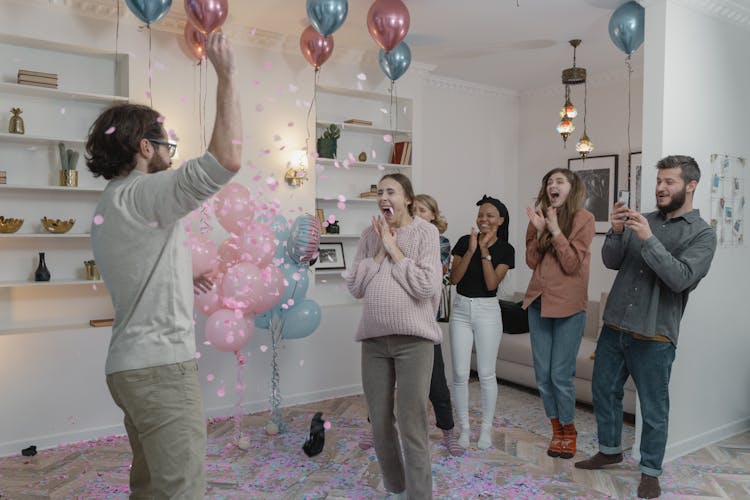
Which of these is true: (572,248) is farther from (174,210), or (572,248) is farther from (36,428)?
(36,428)

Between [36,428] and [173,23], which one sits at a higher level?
[173,23]

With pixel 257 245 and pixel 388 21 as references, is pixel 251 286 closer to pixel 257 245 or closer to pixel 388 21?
pixel 257 245

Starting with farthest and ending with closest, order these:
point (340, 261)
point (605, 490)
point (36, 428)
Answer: point (340, 261) → point (36, 428) → point (605, 490)

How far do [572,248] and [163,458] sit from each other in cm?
239

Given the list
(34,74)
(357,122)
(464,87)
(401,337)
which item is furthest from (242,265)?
(464,87)

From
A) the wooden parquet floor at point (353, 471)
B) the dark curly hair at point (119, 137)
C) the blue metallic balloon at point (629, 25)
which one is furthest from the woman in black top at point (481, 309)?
the dark curly hair at point (119, 137)

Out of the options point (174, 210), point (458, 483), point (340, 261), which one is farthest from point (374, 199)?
point (174, 210)

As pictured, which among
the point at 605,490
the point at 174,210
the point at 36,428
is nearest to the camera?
the point at 174,210

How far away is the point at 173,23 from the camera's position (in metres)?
4.04

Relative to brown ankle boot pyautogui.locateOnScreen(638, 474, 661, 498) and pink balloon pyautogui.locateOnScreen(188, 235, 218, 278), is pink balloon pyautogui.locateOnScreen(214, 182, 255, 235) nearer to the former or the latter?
pink balloon pyautogui.locateOnScreen(188, 235, 218, 278)

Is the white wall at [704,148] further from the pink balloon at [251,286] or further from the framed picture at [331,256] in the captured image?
the framed picture at [331,256]

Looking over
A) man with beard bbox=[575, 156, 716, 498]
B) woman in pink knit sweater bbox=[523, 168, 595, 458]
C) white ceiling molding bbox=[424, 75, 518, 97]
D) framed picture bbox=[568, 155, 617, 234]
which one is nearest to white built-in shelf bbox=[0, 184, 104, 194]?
woman in pink knit sweater bbox=[523, 168, 595, 458]

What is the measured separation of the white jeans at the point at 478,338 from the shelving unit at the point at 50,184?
228 cm

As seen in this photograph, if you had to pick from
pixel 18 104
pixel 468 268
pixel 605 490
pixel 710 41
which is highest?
pixel 710 41
